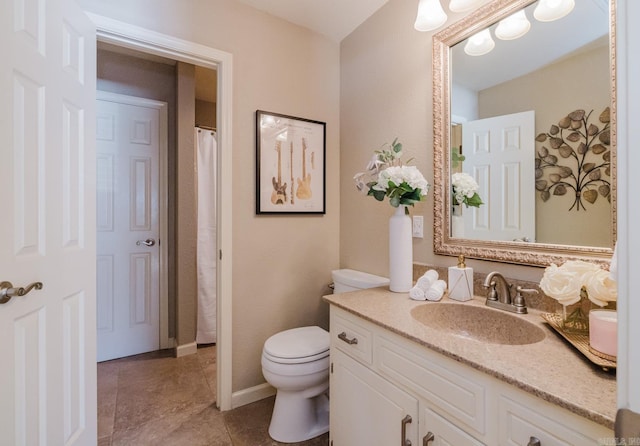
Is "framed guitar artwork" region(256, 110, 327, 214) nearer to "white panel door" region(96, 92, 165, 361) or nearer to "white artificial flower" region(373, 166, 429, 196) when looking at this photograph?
"white artificial flower" region(373, 166, 429, 196)

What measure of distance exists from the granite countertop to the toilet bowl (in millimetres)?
599

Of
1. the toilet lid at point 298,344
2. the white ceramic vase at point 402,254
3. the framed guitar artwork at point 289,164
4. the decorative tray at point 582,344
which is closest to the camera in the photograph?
the decorative tray at point 582,344

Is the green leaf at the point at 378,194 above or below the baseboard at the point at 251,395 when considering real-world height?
above

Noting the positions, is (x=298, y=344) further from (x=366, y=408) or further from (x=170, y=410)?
(x=170, y=410)

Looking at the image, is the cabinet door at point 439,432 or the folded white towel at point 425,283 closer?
the cabinet door at point 439,432

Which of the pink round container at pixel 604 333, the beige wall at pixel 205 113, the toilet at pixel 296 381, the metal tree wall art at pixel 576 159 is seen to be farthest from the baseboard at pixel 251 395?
the beige wall at pixel 205 113

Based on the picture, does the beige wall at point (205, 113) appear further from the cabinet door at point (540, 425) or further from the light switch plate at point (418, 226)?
Answer: the cabinet door at point (540, 425)

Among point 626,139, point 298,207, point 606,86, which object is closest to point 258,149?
point 298,207

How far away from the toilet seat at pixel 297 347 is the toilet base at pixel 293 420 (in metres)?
0.22

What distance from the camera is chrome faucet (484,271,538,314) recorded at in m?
1.13

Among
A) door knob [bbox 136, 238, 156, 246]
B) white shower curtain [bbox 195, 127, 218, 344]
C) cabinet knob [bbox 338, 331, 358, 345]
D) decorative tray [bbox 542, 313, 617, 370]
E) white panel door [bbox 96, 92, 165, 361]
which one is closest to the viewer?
decorative tray [bbox 542, 313, 617, 370]

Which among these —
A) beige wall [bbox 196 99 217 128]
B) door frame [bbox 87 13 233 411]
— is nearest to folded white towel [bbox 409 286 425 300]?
door frame [bbox 87 13 233 411]

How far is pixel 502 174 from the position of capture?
1.30 meters

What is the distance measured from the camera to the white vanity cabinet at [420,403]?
65 cm
